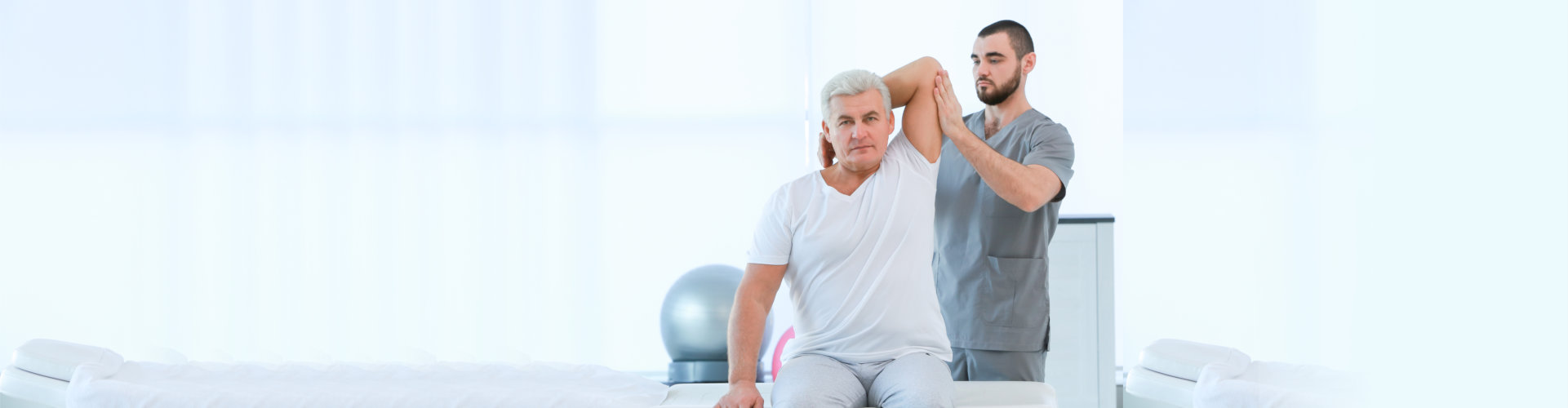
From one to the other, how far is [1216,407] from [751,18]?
264 centimetres

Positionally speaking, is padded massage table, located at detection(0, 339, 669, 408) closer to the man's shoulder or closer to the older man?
the older man

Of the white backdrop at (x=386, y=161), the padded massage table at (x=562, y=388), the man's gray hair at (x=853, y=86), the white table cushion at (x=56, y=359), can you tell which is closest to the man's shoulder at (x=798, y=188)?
the man's gray hair at (x=853, y=86)

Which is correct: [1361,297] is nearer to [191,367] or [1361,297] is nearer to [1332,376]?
[1332,376]

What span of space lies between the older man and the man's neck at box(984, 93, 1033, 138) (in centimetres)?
32

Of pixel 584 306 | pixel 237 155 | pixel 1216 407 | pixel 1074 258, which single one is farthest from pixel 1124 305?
pixel 237 155

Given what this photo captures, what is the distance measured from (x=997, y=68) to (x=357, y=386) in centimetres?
136

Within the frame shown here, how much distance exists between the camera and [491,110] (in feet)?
11.9

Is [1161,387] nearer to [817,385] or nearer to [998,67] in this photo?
[817,385]

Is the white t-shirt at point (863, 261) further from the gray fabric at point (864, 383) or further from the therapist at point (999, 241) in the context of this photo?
the therapist at point (999, 241)

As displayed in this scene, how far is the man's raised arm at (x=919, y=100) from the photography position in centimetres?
171

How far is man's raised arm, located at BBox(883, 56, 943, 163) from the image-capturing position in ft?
5.60

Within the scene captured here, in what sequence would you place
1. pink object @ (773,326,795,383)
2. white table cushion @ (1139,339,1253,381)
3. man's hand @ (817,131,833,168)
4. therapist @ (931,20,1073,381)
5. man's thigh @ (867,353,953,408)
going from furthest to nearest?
1. pink object @ (773,326,795,383)
2. therapist @ (931,20,1073,381)
3. man's hand @ (817,131,833,168)
4. man's thigh @ (867,353,953,408)
5. white table cushion @ (1139,339,1253,381)

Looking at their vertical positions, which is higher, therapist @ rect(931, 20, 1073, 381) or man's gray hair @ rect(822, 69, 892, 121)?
man's gray hair @ rect(822, 69, 892, 121)

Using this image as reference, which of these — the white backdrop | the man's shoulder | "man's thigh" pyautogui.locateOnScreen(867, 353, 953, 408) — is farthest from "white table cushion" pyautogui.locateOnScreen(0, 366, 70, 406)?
the white backdrop
